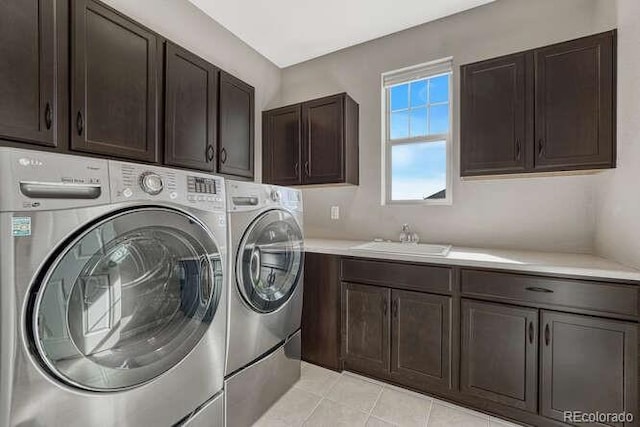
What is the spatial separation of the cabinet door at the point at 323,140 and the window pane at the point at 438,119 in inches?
31.0

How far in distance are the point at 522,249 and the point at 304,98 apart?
8.04 ft

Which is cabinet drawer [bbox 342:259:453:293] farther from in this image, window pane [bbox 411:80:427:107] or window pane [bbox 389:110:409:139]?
window pane [bbox 411:80:427:107]

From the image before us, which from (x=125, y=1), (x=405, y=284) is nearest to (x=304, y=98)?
(x=125, y=1)

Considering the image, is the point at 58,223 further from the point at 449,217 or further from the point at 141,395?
the point at 449,217

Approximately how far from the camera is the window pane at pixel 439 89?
239cm

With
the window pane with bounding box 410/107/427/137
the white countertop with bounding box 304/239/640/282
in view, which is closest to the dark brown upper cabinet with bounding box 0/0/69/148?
the white countertop with bounding box 304/239/640/282

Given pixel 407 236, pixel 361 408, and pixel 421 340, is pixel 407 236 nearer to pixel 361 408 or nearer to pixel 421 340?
pixel 421 340

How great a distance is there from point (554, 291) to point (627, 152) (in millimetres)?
852

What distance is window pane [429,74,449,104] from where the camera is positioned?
239cm

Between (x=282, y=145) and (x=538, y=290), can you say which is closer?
(x=538, y=290)

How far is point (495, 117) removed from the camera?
184 cm

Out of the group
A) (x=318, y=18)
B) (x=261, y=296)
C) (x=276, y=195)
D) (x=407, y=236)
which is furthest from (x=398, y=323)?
(x=318, y=18)

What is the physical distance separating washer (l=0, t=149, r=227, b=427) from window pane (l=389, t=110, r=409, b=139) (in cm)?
184

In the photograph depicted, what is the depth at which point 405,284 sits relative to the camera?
1843 millimetres
